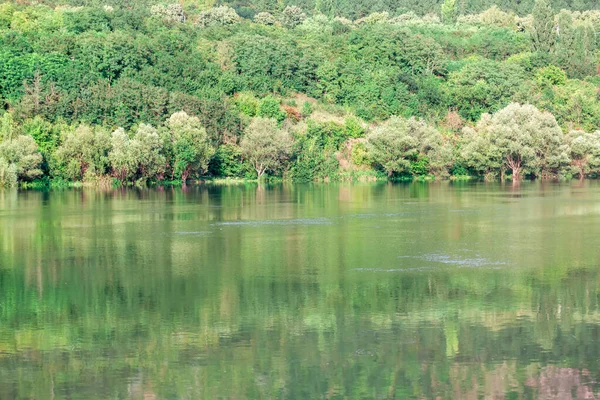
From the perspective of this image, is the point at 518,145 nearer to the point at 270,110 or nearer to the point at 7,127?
the point at 270,110

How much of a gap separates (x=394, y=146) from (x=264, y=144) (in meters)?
14.2

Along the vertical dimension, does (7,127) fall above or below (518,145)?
above

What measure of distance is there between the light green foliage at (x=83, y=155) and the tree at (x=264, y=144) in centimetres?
1541

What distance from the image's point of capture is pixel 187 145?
85000 mm

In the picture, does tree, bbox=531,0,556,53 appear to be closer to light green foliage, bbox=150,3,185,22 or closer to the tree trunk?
light green foliage, bbox=150,3,185,22

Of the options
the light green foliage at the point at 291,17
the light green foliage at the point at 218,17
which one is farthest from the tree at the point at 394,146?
the light green foliage at the point at 291,17

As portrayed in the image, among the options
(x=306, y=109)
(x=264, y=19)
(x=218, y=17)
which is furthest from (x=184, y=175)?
(x=264, y=19)

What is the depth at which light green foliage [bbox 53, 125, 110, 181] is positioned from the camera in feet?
268

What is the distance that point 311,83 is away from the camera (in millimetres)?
114375

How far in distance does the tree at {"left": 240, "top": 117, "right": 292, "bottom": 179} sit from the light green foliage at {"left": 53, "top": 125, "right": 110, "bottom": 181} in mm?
15411

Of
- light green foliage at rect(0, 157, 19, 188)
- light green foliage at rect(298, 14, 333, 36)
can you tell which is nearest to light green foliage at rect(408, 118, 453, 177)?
light green foliage at rect(0, 157, 19, 188)

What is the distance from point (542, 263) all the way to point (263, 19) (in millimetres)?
128395

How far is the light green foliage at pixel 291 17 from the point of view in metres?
156

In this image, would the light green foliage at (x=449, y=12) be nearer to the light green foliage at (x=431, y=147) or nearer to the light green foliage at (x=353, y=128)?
the light green foliage at (x=353, y=128)
